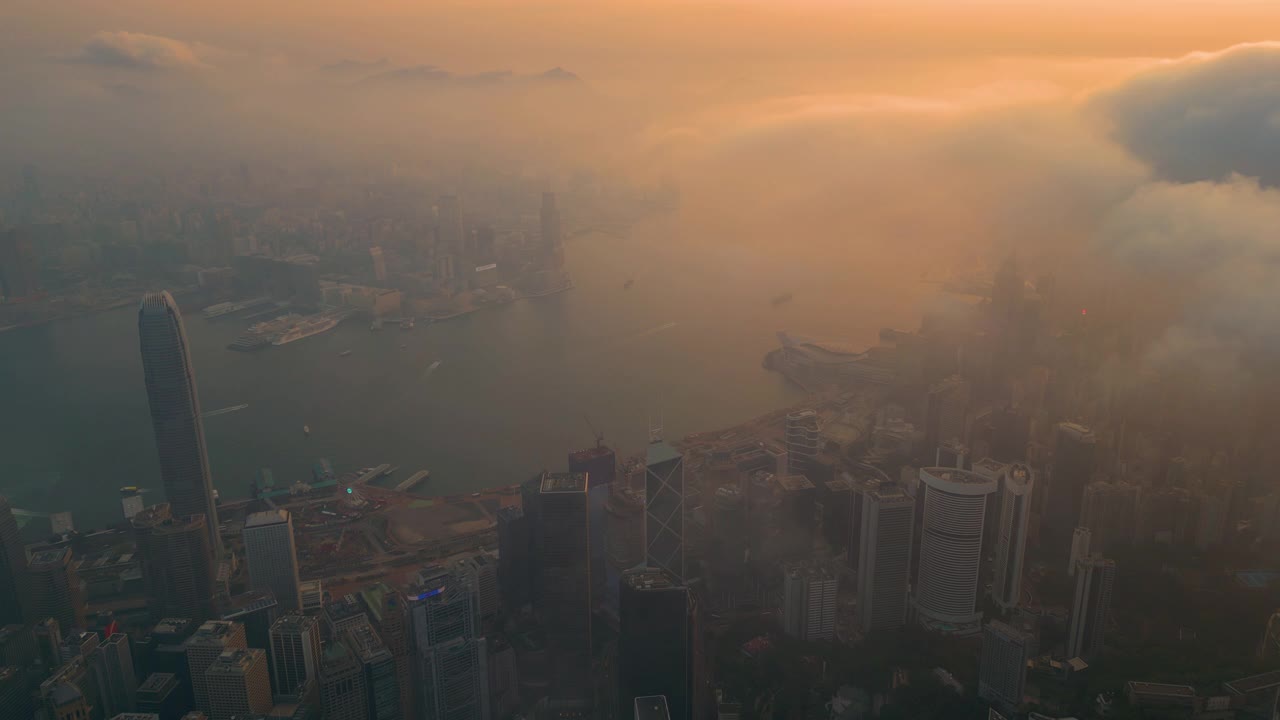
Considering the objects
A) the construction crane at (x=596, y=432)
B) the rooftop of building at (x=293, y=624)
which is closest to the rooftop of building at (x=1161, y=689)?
the construction crane at (x=596, y=432)

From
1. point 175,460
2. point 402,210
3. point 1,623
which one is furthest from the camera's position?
point 402,210

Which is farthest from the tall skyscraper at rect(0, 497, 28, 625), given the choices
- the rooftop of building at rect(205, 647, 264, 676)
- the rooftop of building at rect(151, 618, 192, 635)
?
the rooftop of building at rect(205, 647, 264, 676)

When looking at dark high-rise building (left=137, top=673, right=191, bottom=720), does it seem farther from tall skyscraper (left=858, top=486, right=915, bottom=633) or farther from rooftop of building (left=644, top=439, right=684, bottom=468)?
tall skyscraper (left=858, top=486, right=915, bottom=633)

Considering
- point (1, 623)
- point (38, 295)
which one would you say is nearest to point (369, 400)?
point (1, 623)

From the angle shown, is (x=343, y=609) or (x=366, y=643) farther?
(x=343, y=609)

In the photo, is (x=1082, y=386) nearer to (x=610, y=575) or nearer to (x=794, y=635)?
(x=794, y=635)

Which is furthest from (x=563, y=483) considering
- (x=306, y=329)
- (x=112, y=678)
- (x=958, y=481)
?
(x=306, y=329)

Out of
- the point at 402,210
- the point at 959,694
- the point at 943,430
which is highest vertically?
the point at 402,210

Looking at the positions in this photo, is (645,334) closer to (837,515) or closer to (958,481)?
(837,515)
